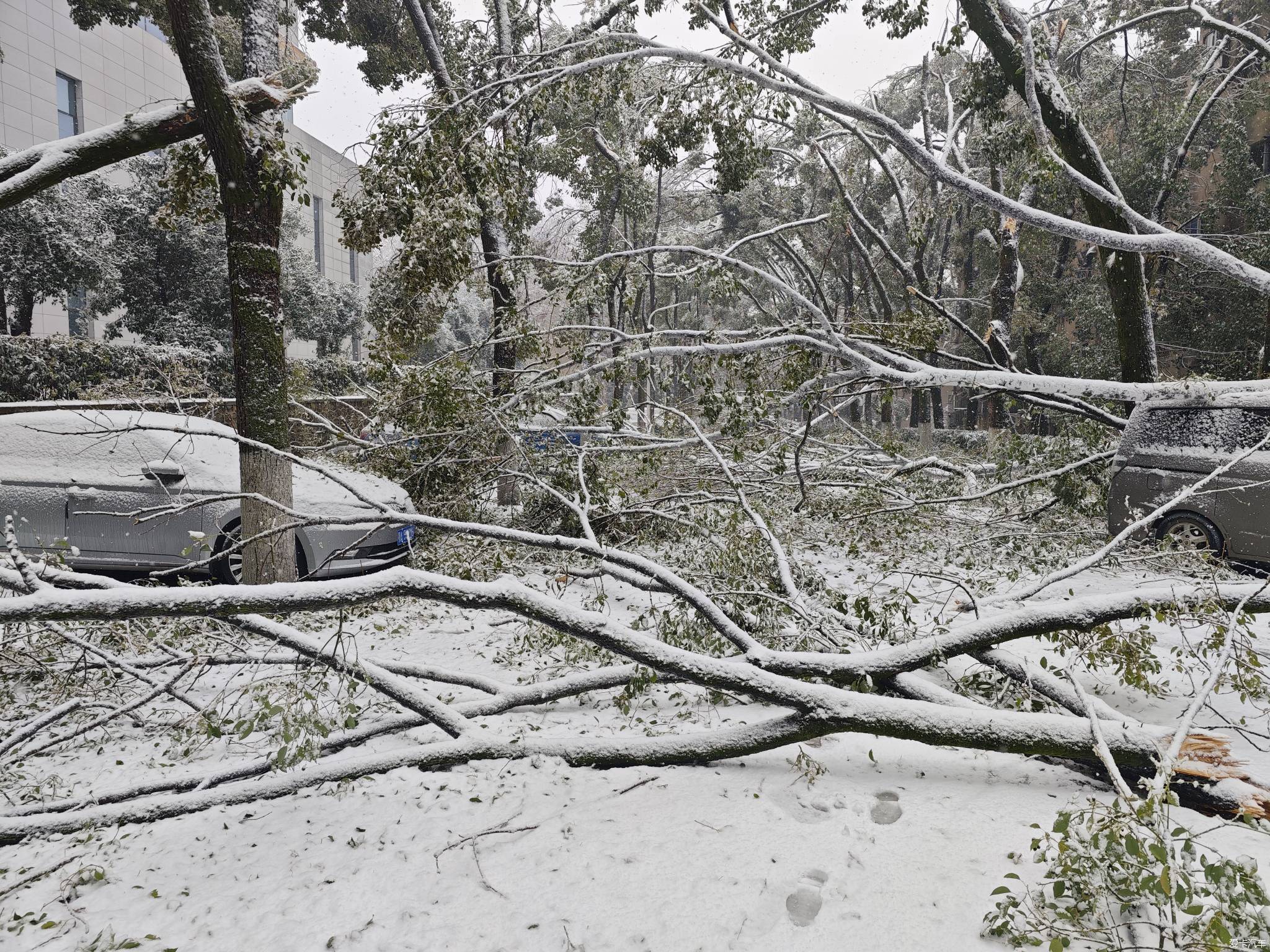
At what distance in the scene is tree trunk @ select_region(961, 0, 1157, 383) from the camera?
659 centimetres

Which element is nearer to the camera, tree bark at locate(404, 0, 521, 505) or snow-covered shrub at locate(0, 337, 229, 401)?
tree bark at locate(404, 0, 521, 505)

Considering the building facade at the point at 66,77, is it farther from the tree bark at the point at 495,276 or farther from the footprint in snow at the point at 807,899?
the footprint in snow at the point at 807,899

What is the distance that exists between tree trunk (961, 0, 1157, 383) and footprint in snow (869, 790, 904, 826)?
18.8ft

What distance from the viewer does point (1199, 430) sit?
6426mm

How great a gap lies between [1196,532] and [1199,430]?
3.01 feet

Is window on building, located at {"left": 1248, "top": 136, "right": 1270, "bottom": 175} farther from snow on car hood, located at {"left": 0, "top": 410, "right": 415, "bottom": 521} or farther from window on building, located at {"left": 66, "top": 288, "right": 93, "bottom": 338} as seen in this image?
window on building, located at {"left": 66, "top": 288, "right": 93, "bottom": 338}

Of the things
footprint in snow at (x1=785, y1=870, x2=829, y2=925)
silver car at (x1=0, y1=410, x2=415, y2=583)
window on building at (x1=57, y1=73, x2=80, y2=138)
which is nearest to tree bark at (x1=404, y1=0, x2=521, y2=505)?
silver car at (x1=0, y1=410, x2=415, y2=583)

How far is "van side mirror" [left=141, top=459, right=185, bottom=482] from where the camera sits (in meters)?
5.84

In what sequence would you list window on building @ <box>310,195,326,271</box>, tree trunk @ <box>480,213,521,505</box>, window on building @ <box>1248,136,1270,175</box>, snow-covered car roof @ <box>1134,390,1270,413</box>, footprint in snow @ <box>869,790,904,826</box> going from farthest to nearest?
window on building @ <box>310,195,326,271</box>, window on building @ <box>1248,136,1270,175</box>, tree trunk @ <box>480,213,521,505</box>, snow-covered car roof @ <box>1134,390,1270,413</box>, footprint in snow @ <box>869,790,904,826</box>

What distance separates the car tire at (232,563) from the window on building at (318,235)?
3238cm

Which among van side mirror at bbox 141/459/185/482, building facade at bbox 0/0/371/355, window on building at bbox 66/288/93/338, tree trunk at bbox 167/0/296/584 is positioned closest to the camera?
tree trunk at bbox 167/0/296/584

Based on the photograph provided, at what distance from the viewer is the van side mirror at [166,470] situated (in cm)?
584

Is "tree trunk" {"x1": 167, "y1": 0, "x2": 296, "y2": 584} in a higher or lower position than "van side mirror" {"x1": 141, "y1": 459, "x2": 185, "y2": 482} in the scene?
higher

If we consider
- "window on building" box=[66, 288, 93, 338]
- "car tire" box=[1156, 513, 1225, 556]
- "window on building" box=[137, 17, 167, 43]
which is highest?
"window on building" box=[137, 17, 167, 43]
